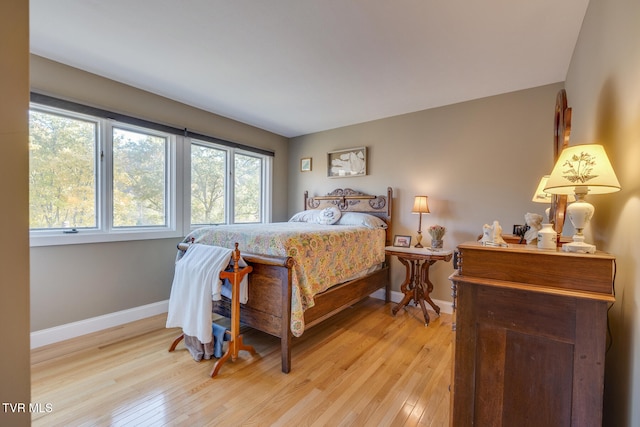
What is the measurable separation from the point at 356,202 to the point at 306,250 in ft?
6.06

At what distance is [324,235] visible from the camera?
2461 mm

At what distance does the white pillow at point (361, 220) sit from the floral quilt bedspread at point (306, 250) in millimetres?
291

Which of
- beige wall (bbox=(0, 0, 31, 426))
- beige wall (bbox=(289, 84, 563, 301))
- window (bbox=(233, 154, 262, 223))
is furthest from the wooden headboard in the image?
beige wall (bbox=(0, 0, 31, 426))

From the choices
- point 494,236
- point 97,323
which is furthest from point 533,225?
point 97,323

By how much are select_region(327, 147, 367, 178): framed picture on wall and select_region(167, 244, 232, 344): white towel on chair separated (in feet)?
7.75

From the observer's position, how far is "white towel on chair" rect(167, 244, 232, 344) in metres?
2.02

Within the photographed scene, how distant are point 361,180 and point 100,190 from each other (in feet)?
9.96

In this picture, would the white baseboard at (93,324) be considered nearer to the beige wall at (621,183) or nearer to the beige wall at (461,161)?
the beige wall at (461,161)

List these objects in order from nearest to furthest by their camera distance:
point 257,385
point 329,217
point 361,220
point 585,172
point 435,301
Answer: point 585,172, point 257,385, point 435,301, point 361,220, point 329,217

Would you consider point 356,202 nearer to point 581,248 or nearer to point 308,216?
point 308,216

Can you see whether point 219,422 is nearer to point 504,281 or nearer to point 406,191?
point 504,281

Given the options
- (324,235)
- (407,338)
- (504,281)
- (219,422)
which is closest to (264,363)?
(219,422)

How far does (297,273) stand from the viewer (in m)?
2.09

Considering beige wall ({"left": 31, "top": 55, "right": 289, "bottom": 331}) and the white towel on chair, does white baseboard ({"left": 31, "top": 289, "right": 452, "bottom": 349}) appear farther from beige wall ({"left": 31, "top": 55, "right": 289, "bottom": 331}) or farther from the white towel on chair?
the white towel on chair
